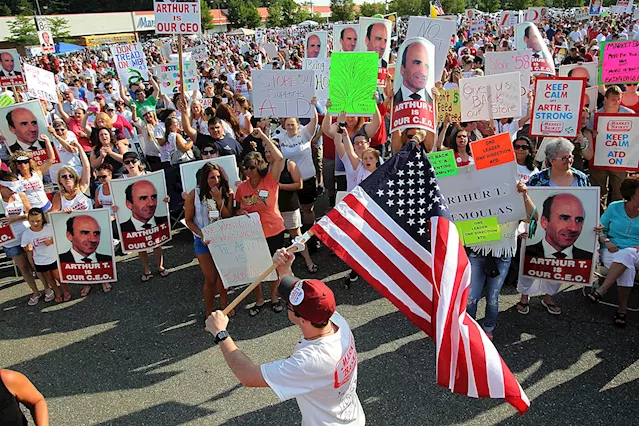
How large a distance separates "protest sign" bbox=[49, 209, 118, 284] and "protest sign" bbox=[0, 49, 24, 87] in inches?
247

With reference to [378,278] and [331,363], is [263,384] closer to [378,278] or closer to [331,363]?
[331,363]

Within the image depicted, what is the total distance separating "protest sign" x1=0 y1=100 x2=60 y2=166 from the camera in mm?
7477

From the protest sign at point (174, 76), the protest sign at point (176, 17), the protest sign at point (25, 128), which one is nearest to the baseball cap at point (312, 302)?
the protest sign at point (25, 128)

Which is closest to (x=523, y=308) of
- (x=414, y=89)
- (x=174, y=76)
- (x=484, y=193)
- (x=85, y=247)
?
(x=484, y=193)

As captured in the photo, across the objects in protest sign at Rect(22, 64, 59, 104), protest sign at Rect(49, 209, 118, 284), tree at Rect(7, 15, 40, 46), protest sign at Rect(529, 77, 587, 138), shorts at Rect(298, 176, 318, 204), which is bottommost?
protest sign at Rect(49, 209, 118, 284)

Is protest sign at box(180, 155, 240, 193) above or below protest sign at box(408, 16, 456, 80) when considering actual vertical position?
below

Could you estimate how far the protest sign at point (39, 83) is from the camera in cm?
880

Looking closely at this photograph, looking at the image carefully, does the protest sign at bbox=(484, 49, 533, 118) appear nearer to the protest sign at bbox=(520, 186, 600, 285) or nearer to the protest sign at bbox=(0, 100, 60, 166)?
the protest sign at bbox=(520, 186, 600, 285)

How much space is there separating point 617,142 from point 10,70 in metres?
11.3

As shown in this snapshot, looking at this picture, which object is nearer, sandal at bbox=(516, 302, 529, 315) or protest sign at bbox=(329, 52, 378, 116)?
sandal at bbox=(516, 302, 529, 315)

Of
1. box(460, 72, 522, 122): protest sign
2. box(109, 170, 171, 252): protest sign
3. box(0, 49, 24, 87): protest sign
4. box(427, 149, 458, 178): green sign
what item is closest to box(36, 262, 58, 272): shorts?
box(109, 170, 171, 252): protest sign

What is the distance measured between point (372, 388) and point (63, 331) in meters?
3.57

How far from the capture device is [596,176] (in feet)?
22.8

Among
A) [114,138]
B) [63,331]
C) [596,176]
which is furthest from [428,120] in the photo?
[114,138]
